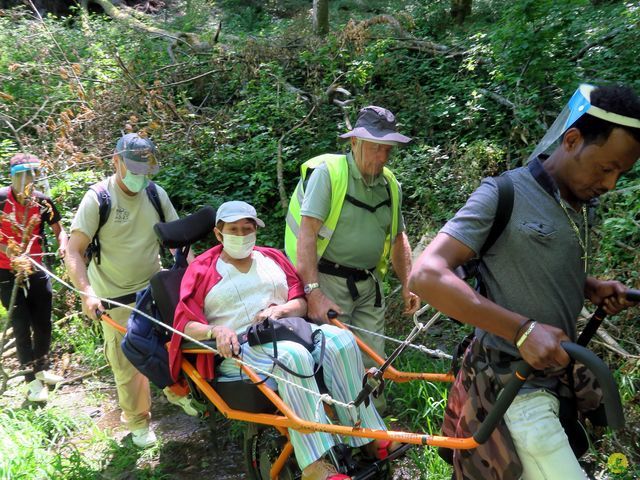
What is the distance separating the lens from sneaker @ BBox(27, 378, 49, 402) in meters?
5.58

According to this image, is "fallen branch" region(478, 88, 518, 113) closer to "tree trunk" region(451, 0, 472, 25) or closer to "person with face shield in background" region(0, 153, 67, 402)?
"tree trunk" region(451, 0, 472, 25)

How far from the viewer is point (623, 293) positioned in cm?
233

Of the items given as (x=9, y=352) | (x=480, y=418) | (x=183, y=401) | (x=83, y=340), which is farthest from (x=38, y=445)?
(x=480, y=418)

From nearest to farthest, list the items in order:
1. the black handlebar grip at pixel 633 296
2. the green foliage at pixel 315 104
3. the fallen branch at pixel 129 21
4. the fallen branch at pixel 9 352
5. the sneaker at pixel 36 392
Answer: the black handlebar grip at pixel 633 296 < the sneaker at pixel 36 392 < the green foliage at pixel 315 104 < the fallen branch at pixel 9 352 < the fallen branch at pixel 129 21

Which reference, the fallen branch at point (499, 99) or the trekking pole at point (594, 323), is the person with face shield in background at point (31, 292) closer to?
the trekking pole at point (594, 323)

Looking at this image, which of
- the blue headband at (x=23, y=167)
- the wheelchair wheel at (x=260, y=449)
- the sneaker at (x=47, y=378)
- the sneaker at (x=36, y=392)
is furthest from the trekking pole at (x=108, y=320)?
the sneaker at (x=47, y=378)

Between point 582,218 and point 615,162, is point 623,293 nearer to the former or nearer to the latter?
point 582,218

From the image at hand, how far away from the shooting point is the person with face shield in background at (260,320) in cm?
316

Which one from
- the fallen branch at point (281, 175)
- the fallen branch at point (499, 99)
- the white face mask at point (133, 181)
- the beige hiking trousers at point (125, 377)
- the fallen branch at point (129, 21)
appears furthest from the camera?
the fallen branch at point (129, 21)

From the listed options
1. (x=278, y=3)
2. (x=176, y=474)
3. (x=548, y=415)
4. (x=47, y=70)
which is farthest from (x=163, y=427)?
(x=278, y=3)

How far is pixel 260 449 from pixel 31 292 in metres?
3.16

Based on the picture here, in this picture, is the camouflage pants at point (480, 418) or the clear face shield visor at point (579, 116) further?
the camouflage pants at point (480, 418)

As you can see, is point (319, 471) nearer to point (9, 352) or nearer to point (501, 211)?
point (501, 211)

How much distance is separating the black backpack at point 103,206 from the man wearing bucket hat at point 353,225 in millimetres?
1263
